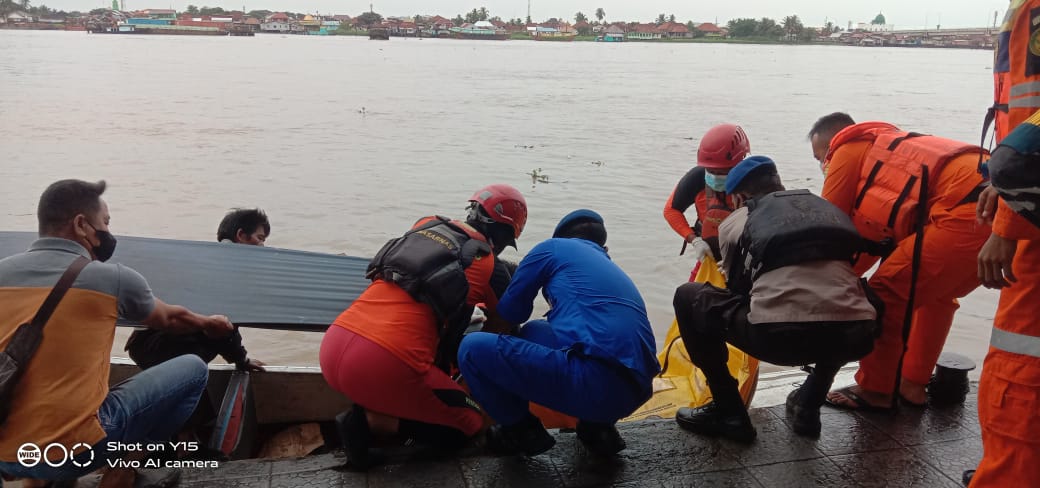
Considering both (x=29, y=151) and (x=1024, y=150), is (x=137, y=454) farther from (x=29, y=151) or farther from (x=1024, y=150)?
(x=29, y=151)

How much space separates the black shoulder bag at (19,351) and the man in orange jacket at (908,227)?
3.47 metres

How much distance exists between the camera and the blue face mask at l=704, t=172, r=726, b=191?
4621mm

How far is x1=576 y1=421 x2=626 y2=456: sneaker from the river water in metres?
3.59

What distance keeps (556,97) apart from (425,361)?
27.2 meters

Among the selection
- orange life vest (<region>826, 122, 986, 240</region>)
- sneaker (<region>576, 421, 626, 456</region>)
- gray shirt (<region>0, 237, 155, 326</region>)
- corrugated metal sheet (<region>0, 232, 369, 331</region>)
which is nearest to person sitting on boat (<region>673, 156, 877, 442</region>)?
sneaker (<region>576, 421, 626, 456</region>)

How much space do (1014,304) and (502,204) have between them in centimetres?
210

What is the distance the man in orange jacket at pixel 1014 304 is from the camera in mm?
2299

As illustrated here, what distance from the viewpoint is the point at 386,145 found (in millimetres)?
17422

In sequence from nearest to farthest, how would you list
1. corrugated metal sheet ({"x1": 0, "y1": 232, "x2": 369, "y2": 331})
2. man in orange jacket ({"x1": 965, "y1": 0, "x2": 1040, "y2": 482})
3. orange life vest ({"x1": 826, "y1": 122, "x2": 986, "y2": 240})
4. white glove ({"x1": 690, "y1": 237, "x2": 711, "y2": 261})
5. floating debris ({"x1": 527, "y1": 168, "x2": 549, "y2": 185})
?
man in orange jacket ({"x1": 965, "y1": 0, "x2": 1040, "y2": 482}), orange life vest ({"x1": 826, "y1": 122, "x2": 986, "y2": 240}), corrugated metal sheet ({"x1": 0, "y1": 232, "x2": 369, "y2": 331}), white glove ({"x1": 690, "y1": 237, "x2": 711, "y2": 261}), floating debris ({"x1": 527, "y1": 168, "x2": 549, "y2": 185})

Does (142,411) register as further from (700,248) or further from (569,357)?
(700,248)

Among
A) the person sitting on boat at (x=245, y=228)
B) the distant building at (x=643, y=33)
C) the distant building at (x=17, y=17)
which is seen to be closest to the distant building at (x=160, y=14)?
the distant building at (x=17, y=17)

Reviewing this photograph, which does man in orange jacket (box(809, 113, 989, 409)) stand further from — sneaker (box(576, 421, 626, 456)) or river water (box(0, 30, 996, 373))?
river water (box(0, 30, 996, 373))

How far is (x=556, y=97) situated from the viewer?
29.5 m

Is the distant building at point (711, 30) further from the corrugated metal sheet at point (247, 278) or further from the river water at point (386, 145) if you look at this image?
the corrugated metal sheet at point (247, 278)
